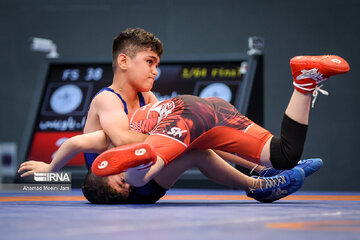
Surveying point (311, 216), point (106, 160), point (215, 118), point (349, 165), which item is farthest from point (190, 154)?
point (349, 165)

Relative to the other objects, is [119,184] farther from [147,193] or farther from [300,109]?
[300,109]

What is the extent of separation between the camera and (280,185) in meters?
2.50

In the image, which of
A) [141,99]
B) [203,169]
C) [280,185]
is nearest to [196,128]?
[203,169]

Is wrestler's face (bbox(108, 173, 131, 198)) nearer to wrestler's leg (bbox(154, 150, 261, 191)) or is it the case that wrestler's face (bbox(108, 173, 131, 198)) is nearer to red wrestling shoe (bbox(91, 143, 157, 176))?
wrestler's leg (bbox(154, 150, 261, 191))

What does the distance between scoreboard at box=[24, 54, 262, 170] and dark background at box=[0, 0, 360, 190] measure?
0.34 ft

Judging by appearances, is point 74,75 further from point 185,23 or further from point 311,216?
point 311,216

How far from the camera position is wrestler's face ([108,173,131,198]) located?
2410 millimetres

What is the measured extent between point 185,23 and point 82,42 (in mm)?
1122

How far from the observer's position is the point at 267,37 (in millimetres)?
5531

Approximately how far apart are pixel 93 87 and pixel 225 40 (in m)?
1.51

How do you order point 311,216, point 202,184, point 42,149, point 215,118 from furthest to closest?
point 42,149 → point 202,184 → point 215,118 → point 311,216

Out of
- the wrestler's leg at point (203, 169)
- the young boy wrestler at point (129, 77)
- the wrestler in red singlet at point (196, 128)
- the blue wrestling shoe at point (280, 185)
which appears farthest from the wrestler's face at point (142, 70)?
the blue wrestling shoe at point (280, 185)

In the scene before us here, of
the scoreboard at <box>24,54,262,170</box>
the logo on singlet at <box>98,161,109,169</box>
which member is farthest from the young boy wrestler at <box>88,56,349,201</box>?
the scoreboard at <box>24,54,262,170</box>

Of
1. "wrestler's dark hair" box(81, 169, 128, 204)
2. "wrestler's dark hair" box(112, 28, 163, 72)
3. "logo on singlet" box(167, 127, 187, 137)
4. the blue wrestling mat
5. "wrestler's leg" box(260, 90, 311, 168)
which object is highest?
"wrestler's dark hair" box(112, 28, 163, 72)
